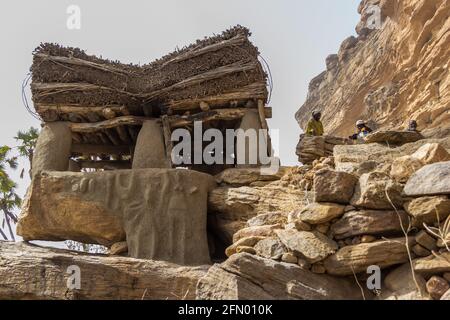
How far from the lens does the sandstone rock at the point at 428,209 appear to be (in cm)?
406

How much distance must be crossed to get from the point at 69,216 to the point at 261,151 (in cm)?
367

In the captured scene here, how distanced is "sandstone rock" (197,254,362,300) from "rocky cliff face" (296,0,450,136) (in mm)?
11119

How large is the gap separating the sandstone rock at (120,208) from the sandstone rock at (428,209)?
13.9 ft

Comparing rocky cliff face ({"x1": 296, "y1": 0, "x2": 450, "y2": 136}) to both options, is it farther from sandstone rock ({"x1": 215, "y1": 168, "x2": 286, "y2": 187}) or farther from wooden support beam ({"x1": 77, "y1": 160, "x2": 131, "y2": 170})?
wooden support beam ({"x1": 77, "y1": 160, "x2": 131, "y2": 170})

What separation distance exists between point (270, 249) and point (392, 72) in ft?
49.3

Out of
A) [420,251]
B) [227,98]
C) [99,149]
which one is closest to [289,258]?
[420,251]

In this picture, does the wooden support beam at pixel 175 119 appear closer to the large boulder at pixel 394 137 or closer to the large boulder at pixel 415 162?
the large boulder at pixel 394 137

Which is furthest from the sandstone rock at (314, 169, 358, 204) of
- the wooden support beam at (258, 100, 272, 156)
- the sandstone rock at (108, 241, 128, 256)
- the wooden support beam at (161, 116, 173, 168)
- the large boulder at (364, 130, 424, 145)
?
the wooden support beam at (161, 116, 173, 168)

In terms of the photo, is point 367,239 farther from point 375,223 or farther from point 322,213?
point 322,213

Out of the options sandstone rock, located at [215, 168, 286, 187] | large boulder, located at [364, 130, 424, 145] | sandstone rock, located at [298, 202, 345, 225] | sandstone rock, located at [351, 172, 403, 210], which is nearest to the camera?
sandstone rock, located at [351, 172, 403, 210]

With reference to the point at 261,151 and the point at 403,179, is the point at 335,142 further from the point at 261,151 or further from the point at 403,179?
the point at 403,179

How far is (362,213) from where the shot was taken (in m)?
4.39

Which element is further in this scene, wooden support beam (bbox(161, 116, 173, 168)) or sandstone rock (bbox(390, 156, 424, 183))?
wooden support beam (bbox(161, 116, 173, 168))

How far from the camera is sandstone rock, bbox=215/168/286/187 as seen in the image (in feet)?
28.4
